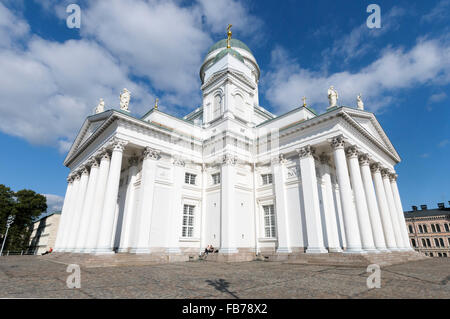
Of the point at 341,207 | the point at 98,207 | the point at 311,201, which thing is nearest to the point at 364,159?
the point at 341,207

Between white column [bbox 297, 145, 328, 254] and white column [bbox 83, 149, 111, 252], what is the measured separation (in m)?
14.9

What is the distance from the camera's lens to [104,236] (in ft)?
52.6

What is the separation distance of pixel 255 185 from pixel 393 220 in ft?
47.3

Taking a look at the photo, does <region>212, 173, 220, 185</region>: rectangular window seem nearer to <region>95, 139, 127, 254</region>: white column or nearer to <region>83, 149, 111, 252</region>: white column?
<region>95, 139, 127, 254</region>: white column

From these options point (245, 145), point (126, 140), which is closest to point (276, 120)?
point (245, 145)

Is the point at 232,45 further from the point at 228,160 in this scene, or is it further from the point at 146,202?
the point at 146,202

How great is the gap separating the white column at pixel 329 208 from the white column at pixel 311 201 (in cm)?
122

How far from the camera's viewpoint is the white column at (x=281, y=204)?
18.7m

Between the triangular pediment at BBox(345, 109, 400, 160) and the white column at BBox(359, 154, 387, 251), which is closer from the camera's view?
the white column at BBox(359, 154, 387, 251)

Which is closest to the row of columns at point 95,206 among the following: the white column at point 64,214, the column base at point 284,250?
the white column at point 64,214

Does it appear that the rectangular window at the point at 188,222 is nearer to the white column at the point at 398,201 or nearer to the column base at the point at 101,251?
the column base at the point at 101,251

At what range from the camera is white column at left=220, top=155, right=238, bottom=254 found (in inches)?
738

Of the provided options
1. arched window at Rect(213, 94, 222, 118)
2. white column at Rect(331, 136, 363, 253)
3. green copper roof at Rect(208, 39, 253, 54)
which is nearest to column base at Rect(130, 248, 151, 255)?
white column at Rect(331, 136, 363, 253)
